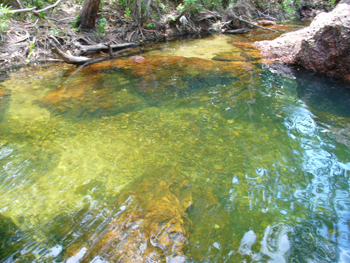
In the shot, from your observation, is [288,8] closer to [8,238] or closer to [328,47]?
[328,47]

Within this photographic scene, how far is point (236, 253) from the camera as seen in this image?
197 centimetres

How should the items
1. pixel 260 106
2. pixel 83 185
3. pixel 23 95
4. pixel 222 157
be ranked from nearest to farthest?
pixel 83 185 → pixel 222 157 → pixel 260 106 → pixel 23 95

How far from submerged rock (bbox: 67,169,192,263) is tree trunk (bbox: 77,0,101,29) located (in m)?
9.52

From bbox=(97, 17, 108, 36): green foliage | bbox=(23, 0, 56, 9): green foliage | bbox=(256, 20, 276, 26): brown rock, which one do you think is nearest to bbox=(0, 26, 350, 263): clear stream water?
bbox=(97, 17, 108, 36): green foliage

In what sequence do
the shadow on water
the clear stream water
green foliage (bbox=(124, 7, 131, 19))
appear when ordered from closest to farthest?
1. the clear stream water
2. the shadow on water
3. green foliage (bbox=(124, 7, 131, 19))

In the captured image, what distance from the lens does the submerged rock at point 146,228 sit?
1.94 meters

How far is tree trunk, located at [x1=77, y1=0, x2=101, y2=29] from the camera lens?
9.20 m

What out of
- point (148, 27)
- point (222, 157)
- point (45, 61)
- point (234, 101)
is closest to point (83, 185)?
point (222, 157)

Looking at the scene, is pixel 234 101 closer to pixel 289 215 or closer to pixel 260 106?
pixel 260 106

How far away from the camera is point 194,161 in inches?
123

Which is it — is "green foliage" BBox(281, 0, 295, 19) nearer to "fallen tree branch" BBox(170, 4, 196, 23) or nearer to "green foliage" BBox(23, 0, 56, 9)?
"fallen tree branch" BBox(170, 4, 196, 23)

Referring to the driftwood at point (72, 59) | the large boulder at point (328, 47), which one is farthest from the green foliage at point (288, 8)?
the driftwood at point (72, 59)

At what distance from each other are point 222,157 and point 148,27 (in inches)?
433

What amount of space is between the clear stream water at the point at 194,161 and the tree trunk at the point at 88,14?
520 centimetres
